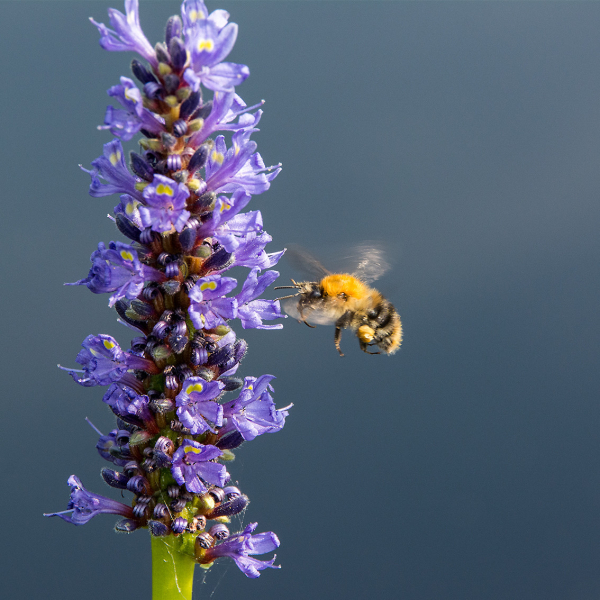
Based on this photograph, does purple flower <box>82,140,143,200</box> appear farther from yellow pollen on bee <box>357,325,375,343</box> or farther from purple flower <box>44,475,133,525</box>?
yellow pollen on bee <box>357,325,375,343</box>

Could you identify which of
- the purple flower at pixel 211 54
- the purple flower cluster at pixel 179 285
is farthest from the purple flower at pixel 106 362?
the purple flower at pixel 211 54

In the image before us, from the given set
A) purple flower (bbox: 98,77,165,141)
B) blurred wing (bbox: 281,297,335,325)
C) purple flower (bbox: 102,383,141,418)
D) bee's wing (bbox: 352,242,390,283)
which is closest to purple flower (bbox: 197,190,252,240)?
Result: purple flower (bbox: 98,77,165,141)

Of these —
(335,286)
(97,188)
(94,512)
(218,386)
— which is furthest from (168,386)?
(335,286)

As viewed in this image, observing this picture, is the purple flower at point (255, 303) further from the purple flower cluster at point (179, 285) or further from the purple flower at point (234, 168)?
the purple flower at point (234, 168)

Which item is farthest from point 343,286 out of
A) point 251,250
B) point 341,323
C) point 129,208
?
point 129,208

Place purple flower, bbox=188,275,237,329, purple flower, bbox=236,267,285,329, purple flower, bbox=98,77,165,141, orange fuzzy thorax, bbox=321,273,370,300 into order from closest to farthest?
purple flower, bbox=98,77,165,141
purple flower, bbox=188,275,237,329
purple flower, bbox=236,267,285,329
orange fuzzy thorax, bbox=321,273,370,300

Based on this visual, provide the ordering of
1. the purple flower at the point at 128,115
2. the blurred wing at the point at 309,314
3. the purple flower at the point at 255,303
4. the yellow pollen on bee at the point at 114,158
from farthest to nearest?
the blurred wing at the point at 309,314 → the purple flower at the point at 255,303 → the yellow pollen on bee at the point at 114,158 → the purple flower at the point at 128,115

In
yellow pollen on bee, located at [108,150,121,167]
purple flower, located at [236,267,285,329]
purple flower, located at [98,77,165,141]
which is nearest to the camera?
purple flower, located at [98,77,165,141]

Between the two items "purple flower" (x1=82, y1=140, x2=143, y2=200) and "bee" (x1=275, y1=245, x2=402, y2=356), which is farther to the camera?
"bee" (x1=275, y1=245, x2=402, y2=356)

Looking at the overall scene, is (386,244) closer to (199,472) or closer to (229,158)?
(229,158)
